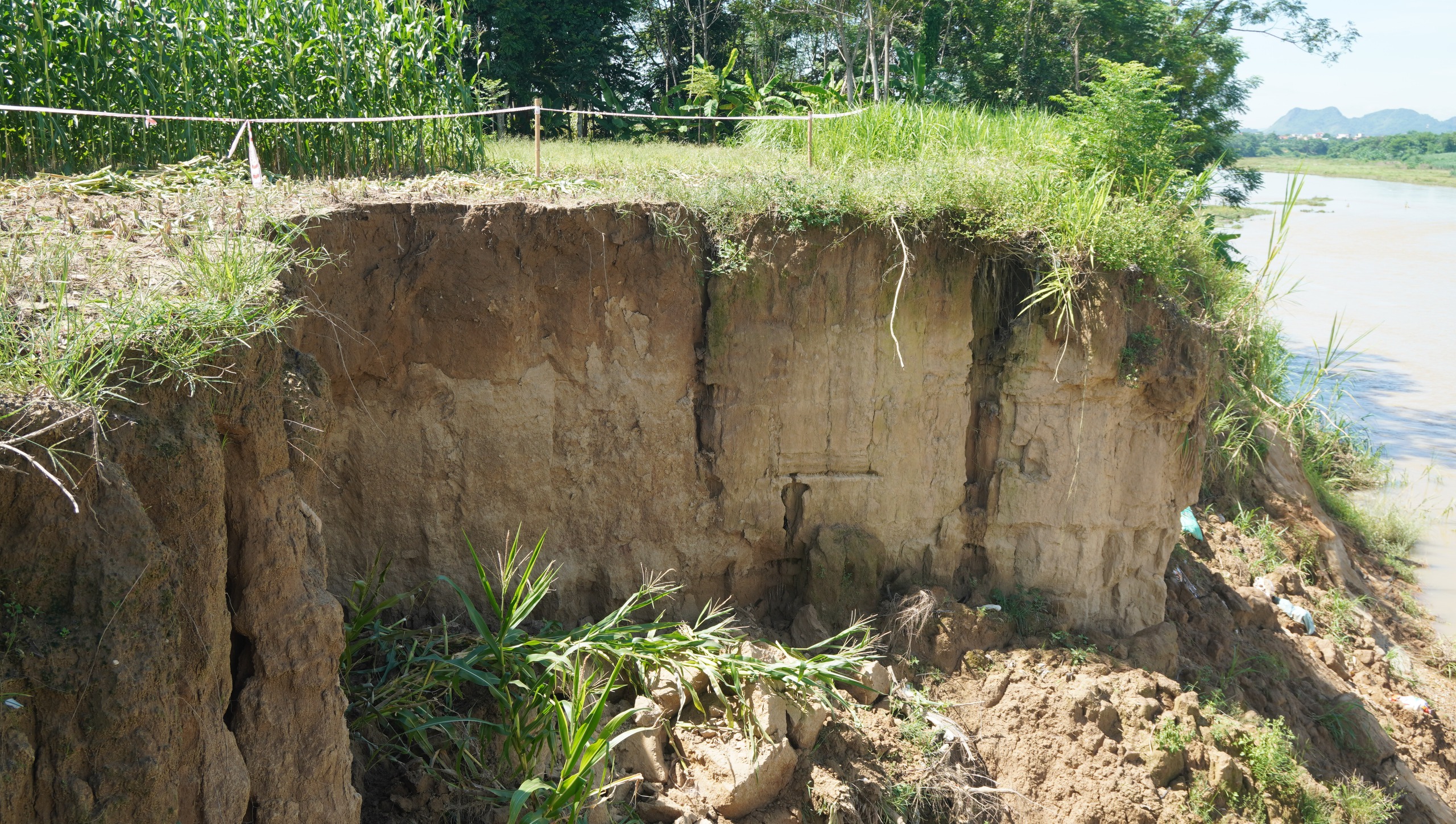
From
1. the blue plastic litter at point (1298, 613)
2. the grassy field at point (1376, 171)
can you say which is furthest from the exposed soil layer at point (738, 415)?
the grassy field at point (1376, 171)

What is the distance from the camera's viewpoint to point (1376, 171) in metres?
42.6

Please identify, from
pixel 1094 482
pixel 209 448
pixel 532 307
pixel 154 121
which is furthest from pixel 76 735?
pixel 1094 482

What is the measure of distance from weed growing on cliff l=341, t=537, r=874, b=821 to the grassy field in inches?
1375

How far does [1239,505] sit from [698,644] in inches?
224

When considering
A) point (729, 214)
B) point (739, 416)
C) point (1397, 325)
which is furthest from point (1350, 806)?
point (1397, 325)

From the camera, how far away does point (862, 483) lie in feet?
19.6

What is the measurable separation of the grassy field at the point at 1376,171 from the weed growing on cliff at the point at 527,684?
115 feet

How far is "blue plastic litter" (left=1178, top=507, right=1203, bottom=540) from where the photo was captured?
7.78 m

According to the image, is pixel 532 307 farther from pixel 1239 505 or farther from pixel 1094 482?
pixel 1239 505

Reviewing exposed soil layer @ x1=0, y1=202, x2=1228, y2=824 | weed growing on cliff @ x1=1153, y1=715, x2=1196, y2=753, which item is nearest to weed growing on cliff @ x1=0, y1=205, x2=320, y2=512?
exposed soil layer @ x1=0, y1=202, x2=1228, y2=824

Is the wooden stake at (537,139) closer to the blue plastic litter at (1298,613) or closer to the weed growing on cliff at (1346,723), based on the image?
the weed growing on cliff at (1346,723)

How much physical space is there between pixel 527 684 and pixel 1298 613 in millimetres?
5863

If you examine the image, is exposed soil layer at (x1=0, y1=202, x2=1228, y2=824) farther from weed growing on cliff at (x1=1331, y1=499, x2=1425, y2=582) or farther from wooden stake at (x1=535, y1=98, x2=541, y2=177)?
weed growing on cliff at (x1=1331, y1=499, x2=1425, y2=582)

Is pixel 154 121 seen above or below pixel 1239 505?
above
